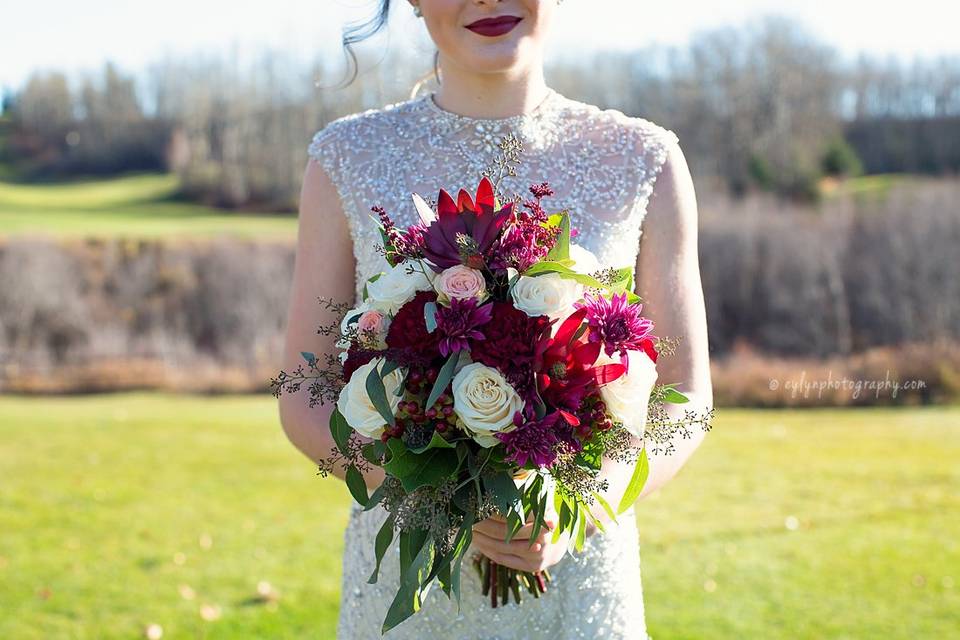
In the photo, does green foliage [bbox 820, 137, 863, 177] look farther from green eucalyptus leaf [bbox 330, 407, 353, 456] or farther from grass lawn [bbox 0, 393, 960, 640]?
green eucalyptus leaf [bbox 330, 407, 353, 456]

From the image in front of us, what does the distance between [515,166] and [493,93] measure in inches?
7.9

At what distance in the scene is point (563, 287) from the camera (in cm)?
166

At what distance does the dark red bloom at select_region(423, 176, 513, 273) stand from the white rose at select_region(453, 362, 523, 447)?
0.20m

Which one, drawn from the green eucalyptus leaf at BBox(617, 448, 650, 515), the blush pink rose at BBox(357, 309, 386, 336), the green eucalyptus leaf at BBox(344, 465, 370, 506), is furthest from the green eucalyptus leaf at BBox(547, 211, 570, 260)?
the green eucalyptus leaf at BBox(344, 465, 370, 506)

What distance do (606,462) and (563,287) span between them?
526 mm

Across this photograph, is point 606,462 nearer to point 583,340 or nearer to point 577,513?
point 577,513

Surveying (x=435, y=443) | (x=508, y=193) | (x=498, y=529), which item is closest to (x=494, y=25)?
(x=508, y=193)

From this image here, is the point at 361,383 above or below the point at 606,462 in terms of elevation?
above

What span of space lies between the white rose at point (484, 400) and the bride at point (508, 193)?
529 mm

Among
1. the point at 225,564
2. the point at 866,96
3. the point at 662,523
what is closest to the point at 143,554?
the point at 225,564

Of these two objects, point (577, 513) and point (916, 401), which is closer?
point (577, 513)

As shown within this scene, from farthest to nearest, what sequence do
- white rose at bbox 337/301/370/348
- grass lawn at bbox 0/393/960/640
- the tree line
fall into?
the tree line → grass lawn at bbox 0/393/960/640 → white rose at bbox 337/301/370/348

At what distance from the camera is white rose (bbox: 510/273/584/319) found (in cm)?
164

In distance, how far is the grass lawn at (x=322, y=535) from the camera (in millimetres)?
7078
